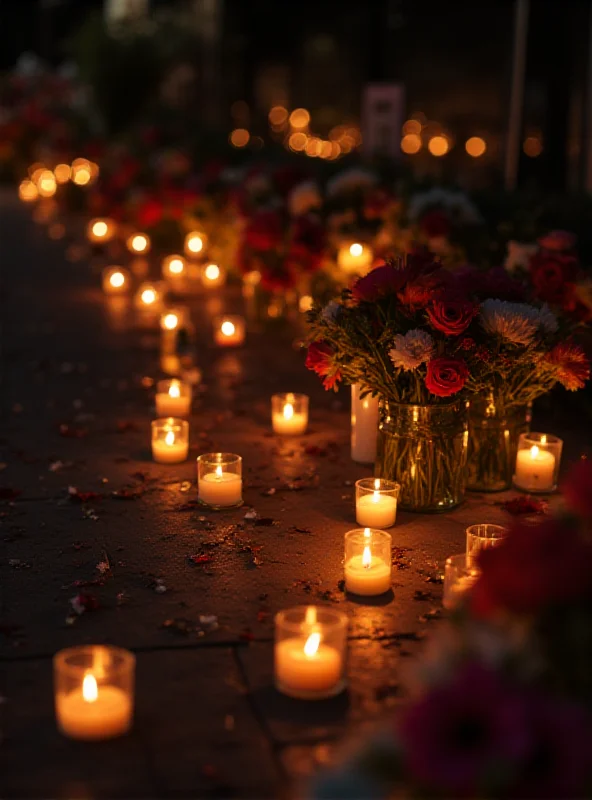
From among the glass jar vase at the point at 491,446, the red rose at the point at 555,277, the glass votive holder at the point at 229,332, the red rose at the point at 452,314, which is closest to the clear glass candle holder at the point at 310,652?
the red rose at the point at 452,314

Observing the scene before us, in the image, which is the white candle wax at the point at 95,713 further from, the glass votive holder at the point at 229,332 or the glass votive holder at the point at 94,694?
the glass votive holder at the point at 229,332

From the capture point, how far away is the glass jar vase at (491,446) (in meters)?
4.88

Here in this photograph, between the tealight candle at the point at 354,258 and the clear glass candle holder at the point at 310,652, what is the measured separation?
4347 millimetres

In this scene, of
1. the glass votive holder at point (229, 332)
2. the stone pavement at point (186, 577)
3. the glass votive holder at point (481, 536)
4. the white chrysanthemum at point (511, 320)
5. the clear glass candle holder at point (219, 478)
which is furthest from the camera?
the glass votive holder at point (229, 332)

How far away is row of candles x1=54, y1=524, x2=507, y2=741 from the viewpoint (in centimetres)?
298

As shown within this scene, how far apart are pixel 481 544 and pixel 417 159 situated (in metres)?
11.5

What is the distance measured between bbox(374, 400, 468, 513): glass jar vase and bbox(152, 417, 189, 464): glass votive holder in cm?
102

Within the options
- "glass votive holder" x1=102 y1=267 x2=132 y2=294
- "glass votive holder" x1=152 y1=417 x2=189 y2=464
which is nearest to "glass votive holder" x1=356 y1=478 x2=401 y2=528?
"glass votive holder" x1=152 y1=417 x2=189 y2=464

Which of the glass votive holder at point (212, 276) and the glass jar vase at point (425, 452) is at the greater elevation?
the glass votive holder at point (212, 276)

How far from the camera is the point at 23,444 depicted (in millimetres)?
5676

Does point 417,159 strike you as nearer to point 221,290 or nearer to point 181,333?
point 221,290

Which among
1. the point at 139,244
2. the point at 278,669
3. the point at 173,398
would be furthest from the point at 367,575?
the point at 139,244

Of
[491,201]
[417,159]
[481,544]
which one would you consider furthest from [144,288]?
[417,159]

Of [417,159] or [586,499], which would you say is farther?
[417,159]
